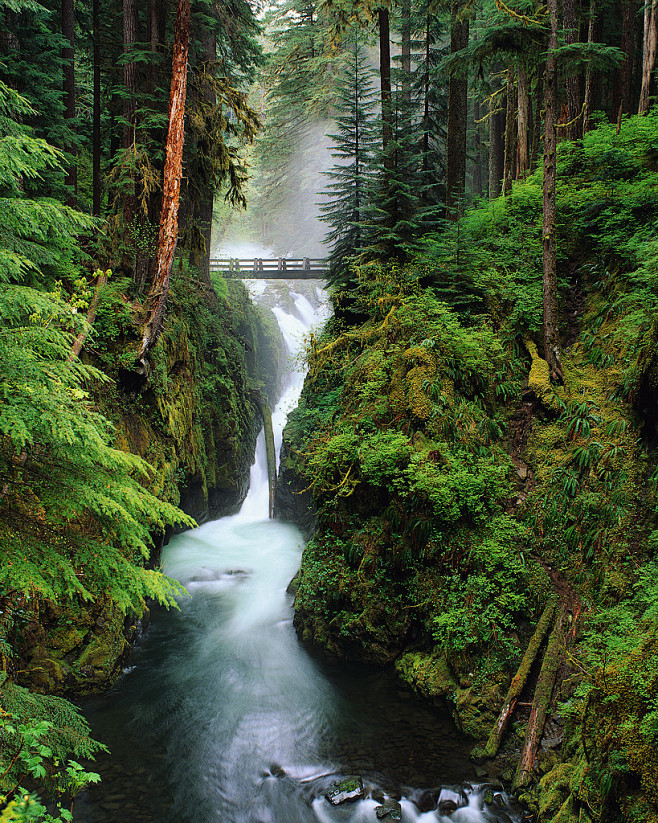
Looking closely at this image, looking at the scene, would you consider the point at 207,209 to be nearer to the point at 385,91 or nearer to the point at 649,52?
the point at 385,91

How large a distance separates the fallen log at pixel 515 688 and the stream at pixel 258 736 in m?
0.37

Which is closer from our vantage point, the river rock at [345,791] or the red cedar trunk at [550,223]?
the river rock at [345,791]

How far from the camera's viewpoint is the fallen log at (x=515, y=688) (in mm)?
5555

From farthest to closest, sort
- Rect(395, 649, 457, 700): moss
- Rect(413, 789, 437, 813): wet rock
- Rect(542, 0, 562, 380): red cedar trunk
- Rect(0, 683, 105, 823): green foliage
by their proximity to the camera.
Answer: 1. Rect(542, 0, 562, 380): red cedar trunk
2. Rect(395, 649, 457, 700): moss
3. Rect(413, 789, 437, 813): wet rock
4. Rect(0, 683, 105, 823): green foliage

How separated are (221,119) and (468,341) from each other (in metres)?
7.86

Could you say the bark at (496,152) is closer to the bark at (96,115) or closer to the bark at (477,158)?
the bark at (477,158)

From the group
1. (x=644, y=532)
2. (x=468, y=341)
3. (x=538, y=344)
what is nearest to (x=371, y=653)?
(x=644, y=532)

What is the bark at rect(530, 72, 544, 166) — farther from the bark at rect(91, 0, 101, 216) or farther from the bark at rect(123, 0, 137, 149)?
the bark at rect(91, 0, 101, 216)

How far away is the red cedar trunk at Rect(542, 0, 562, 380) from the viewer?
816cm

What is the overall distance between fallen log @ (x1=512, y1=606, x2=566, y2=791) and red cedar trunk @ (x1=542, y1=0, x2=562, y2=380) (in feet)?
13.7

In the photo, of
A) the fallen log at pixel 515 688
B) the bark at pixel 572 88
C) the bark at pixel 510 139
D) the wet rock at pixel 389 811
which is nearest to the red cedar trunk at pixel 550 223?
the bark at pixel 572 88

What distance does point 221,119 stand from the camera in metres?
11.5

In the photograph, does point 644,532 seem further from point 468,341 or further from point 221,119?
point 221,119

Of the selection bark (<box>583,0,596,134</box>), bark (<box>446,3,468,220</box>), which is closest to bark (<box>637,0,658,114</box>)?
bark (<box>583,0,596,134</box>)
